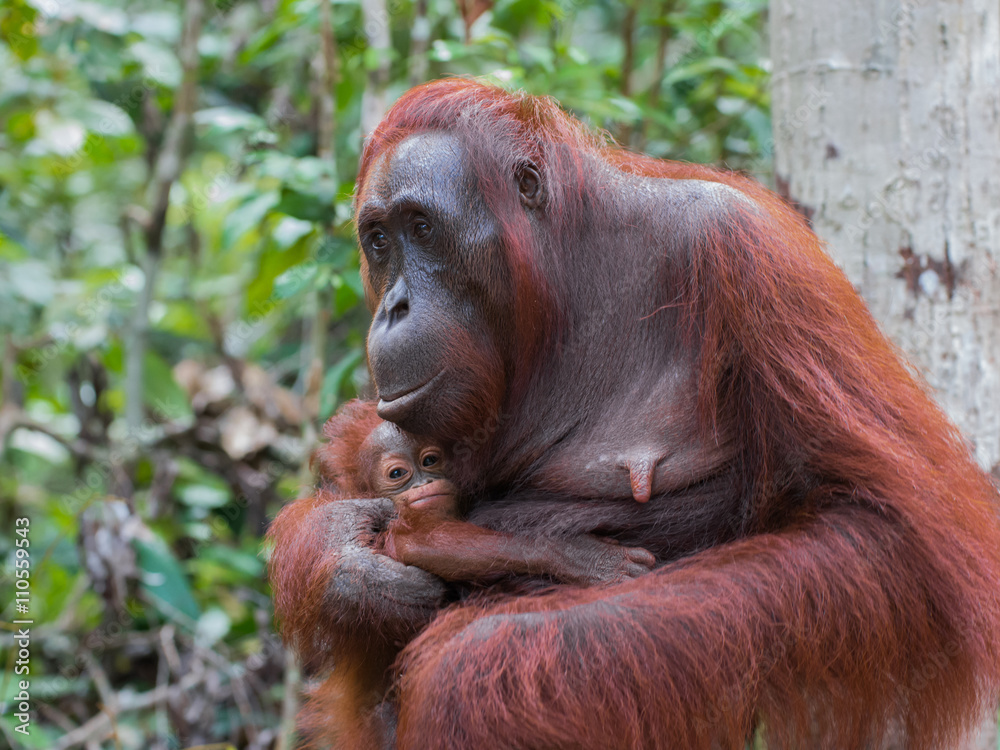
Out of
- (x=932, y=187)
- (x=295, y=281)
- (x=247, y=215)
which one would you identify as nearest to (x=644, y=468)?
(x=932, y=187)

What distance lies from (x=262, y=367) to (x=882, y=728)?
11.5 feet

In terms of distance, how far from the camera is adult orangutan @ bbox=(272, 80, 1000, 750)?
5.08 ft

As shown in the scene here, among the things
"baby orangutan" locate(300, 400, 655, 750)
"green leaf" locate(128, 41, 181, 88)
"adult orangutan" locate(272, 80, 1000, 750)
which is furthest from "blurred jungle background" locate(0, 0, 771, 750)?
"adult orangutan" locate(272, 80, 1000, 750)

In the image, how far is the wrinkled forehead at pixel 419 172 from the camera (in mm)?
1850

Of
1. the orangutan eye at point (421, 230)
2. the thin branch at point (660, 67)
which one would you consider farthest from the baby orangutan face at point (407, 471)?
the thin branch at point (660, 67)

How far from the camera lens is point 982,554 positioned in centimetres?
167

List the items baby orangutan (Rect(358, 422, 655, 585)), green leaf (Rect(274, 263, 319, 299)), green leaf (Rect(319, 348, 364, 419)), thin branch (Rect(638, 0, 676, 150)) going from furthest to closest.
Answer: thin branch (Rect(638, 0, 676, 150)), green leaf (Rect(319, 348, 364, 419)), green leaf (Rect(274, 263, 319, 299)), baby orangutan (Rect(358, 422, 655, 585))

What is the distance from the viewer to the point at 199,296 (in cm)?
476

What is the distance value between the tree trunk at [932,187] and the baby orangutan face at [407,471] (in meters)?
1.17

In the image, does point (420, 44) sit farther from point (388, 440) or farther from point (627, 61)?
point (388, 440)

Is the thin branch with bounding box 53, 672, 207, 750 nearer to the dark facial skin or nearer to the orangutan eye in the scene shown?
the dark facial skin

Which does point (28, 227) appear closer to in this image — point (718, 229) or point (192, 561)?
point (192, 561)

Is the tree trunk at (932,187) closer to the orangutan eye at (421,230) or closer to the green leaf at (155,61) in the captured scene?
the orangutan eye at (421,230)

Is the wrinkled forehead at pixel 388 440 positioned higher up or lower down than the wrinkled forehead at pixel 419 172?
lower down
